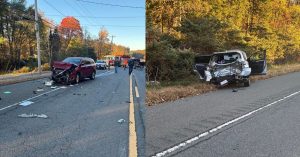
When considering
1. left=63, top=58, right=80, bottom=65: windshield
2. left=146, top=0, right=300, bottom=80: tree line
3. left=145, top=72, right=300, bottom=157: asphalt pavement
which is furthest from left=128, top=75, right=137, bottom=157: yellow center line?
left=146, top=0, right=300, bottom=80: tree line

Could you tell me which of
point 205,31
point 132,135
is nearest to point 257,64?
point 205,31

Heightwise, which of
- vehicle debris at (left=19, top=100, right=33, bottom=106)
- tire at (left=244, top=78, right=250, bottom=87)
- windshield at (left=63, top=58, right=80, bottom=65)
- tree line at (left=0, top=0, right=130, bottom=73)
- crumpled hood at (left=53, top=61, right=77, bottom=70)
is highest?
tree line at (left=0, top=0, right=130, bottom=73)

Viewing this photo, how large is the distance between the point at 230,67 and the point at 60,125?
8.16 metres

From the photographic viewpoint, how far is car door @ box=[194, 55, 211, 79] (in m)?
8.94

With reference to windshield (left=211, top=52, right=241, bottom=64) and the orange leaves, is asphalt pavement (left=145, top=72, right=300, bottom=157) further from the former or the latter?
windshield (left=211, top=52, right=241, bottom=64)

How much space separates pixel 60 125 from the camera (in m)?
4.40

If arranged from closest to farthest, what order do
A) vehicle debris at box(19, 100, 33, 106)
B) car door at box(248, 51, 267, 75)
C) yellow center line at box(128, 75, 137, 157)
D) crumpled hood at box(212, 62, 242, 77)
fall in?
1. yellow center line at box(128, 75, 137, 157)
2. vehicle debris at box(19, 100, 33, 106)
3. crumpled hood at box(212, 62, 242, 77)
4. car door at box(248, 51, 267, 75)

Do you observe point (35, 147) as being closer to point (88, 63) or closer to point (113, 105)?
point (88, 63)

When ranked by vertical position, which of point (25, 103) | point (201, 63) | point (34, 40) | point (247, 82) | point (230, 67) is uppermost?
point (34, 40)

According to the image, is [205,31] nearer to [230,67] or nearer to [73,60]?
[230,67]

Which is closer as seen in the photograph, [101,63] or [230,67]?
[101,63]

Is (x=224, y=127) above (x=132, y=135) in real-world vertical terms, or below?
below

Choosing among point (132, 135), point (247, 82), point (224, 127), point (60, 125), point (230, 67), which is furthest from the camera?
point (247, 82)

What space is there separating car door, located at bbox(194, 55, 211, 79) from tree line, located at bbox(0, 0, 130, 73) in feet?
18.3
